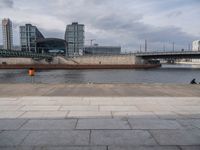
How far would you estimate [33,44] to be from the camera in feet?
557

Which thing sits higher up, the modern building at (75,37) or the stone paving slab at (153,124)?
the modern building at (75,37)

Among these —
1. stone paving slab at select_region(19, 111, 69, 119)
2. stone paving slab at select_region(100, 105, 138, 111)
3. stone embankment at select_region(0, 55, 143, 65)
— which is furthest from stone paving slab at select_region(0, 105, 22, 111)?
stone embankment at select_region(0, 55, 143, 65)

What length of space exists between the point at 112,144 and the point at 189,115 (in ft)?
12.3

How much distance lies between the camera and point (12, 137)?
5215 millimetres

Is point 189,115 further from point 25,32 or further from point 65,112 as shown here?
point 25,32

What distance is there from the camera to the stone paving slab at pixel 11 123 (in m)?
6.00

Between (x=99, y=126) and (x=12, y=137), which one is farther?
(x=99, y=126)

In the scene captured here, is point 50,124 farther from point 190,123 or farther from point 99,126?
point 190,123

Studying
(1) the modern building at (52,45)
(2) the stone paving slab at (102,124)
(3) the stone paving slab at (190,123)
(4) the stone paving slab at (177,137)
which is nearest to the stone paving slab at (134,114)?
(2) the stone paving slab at (102,124)

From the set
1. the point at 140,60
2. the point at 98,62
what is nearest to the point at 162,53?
the point at 140,60

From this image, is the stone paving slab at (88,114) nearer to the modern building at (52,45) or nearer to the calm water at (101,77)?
the calm water at (101,77)

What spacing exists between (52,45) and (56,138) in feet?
581

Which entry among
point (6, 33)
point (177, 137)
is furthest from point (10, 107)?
point (6, 33)

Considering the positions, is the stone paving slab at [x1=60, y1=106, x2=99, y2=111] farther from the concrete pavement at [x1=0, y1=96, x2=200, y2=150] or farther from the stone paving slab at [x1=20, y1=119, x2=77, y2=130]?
the stone paving slab at [x1=20, y1=119, x2=77, y2=130]
